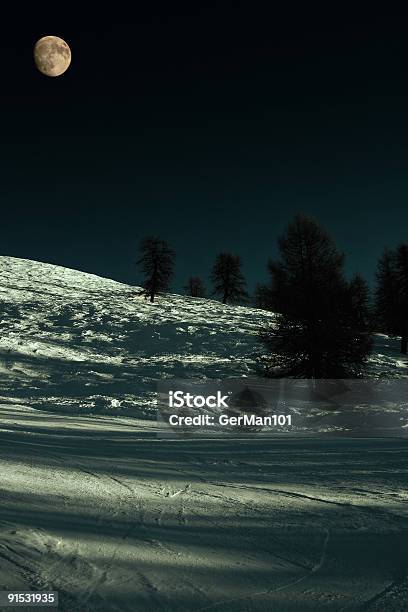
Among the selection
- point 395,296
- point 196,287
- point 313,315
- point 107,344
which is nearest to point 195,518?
→ point 313,315

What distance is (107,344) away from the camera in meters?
27.0

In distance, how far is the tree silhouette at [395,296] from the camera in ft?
108

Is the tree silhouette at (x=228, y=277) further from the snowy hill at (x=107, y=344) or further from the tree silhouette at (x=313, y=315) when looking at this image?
the tree silhouette at (x=313, y=315)

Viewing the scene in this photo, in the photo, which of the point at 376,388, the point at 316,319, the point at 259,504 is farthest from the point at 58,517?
the point at 376,388

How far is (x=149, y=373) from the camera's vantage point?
21.3 meters

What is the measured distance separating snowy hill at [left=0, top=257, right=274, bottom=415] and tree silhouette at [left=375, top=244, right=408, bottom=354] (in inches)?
364

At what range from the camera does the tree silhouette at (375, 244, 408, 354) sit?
108 ft

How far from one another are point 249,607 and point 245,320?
33156mm

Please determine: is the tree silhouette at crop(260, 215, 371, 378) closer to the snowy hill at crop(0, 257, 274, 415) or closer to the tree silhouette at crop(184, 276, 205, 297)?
the snowy hill at crop(0, 257, 274, 415)

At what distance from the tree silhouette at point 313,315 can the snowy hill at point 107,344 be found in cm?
499

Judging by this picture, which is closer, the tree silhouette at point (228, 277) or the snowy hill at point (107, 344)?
the snowy hill at point (107, 344)

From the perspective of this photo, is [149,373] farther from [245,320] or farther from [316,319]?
[245,320]

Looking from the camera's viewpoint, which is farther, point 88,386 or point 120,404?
point 88,386

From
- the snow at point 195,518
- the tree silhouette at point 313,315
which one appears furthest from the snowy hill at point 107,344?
the tree silhouette at point 313,315
